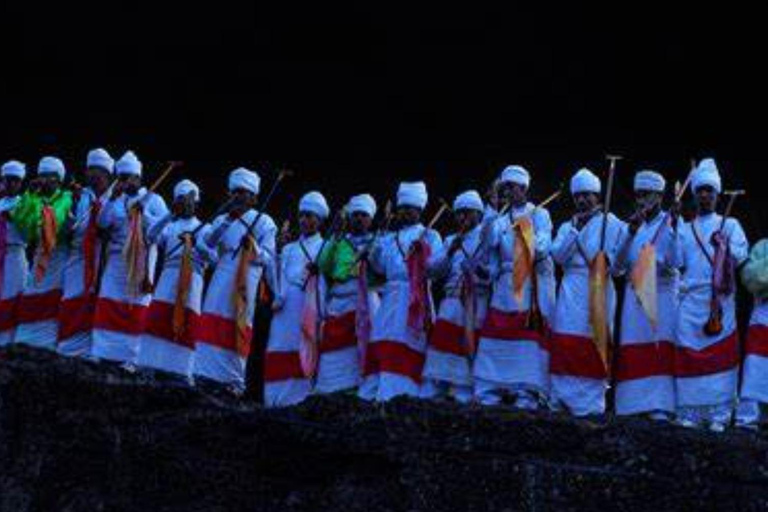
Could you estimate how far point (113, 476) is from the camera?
647 centimetres

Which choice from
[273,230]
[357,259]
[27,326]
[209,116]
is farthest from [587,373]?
[209,116]

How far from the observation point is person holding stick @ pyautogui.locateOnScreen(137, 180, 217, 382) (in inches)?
405

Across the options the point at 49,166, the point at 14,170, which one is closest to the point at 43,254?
the point at 49,166

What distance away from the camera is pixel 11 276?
439 inches

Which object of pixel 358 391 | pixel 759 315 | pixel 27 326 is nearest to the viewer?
pixel 759 315

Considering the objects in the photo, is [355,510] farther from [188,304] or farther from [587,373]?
[188,304]

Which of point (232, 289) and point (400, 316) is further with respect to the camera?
point (232, 289)

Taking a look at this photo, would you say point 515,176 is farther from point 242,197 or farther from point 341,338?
point 242,197

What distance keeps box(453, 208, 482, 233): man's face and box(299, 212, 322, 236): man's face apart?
1387mm

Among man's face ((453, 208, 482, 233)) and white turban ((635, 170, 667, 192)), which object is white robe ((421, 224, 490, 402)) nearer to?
man's face ((453, 208, 482, 233))

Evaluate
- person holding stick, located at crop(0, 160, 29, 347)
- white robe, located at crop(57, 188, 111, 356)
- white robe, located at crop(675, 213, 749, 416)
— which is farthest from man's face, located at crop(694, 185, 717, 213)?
person holding stick, located at crop(0, 160, 29, 347)

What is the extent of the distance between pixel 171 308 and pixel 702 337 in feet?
12.2

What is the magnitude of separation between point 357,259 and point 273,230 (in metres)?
0.73

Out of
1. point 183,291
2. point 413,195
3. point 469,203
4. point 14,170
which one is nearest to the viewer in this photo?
point 469,203
